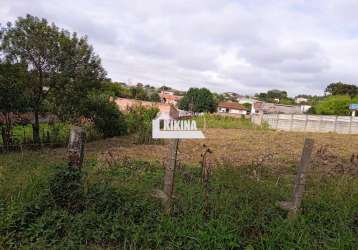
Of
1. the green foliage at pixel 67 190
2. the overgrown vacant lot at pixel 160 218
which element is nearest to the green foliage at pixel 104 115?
the green foliage at pixel 67 190

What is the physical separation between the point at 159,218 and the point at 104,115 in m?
9.06

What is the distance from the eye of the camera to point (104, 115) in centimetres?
1173

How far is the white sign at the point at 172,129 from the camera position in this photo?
335 cm

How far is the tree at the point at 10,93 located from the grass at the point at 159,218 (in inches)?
196

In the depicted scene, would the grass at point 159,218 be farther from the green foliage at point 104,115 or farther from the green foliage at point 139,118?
the green foliage at point 139,118

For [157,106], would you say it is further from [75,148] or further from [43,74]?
[75,148]

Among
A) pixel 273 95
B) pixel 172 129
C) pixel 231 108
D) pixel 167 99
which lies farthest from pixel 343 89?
pixel 172 129

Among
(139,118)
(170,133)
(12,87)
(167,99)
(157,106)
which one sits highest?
(167,99)

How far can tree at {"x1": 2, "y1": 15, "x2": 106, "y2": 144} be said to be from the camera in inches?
345

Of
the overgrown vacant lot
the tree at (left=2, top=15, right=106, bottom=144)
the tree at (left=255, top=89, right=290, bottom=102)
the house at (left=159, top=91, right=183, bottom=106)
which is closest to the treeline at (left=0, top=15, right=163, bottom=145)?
the tree at (left=2, top=15, right=106, bottom=144)

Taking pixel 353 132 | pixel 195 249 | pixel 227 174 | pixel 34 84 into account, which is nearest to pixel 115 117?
pixel 34 84

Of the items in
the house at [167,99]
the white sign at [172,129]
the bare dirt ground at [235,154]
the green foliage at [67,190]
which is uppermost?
the house at [167,99]

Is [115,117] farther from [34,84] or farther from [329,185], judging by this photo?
[329,185]

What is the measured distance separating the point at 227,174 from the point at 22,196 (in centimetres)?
261
